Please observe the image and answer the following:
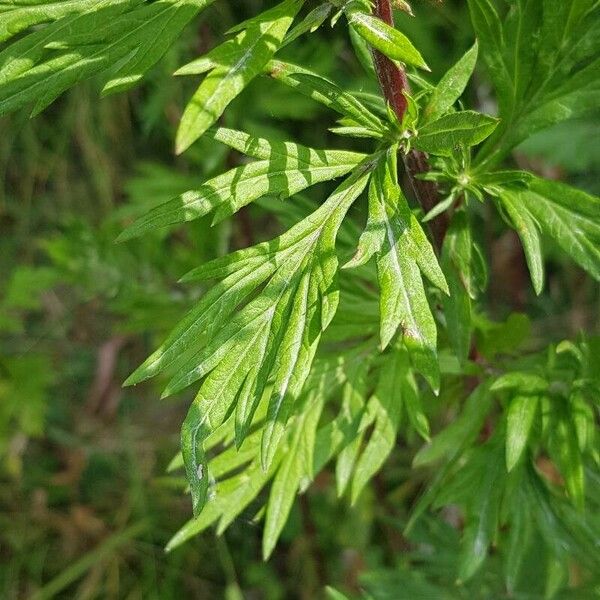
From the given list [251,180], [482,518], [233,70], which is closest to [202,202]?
[251,180]

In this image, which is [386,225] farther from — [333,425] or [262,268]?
[333,425]

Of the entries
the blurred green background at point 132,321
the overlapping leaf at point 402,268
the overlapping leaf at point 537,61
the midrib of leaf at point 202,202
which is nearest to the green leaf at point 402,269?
the overlapping leaf at point 402,268

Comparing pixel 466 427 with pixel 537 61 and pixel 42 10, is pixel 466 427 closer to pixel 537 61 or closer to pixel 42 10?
pixel 537 61

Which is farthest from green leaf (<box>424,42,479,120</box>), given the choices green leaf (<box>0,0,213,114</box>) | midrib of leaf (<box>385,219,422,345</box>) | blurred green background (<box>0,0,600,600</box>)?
blurred green background (<box>0,0,600,600</box>)

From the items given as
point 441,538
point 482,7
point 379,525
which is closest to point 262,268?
point 482,7

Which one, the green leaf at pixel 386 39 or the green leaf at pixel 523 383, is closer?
the green leaf at pixel 386 39

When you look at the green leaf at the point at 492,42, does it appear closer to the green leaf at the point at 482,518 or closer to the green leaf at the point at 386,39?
the green leaf at the point at 386,39

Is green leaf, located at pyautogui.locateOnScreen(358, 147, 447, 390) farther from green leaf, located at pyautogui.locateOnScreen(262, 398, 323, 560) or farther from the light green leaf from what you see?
green leaf, located at pyautogui.locateOnScreen(262, 398, 323, 560)
